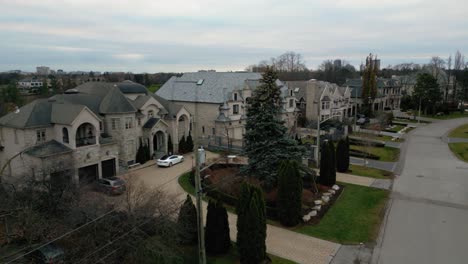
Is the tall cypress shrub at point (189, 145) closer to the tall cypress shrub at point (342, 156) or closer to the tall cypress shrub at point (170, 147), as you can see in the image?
the tall cypress shrub at point (170, 147)

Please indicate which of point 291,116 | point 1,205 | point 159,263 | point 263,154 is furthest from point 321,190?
point 291,116

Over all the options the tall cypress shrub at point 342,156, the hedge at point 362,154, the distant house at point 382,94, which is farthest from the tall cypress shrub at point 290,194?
the distant house at point 382,94

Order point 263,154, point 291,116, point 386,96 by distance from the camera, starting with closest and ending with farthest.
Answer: point 263,154 → point 291,116 → point 386,96

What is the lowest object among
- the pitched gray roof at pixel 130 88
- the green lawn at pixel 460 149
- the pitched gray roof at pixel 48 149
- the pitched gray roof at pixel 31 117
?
the green lawn at pixel 460 149

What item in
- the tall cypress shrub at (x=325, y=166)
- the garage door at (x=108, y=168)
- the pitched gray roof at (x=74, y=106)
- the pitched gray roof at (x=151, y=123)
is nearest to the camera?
the tall cypress shrub at (x=325, y=166)

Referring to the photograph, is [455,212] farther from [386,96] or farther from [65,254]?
[386,96]

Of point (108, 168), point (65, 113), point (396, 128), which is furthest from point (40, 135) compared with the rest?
point (396, 128)
